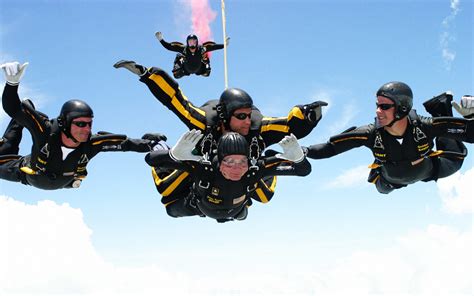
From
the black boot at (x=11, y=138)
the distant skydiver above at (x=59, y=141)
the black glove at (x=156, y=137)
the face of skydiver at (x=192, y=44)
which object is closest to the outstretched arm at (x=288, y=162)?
the black glove at (x=156, y=137)

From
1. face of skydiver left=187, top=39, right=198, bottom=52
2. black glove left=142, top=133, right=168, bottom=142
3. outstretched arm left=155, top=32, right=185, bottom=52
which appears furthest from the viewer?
outstretched arm left=155, top=32, right=185, bottom=52

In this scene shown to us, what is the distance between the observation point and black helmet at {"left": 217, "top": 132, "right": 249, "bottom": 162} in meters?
9.54

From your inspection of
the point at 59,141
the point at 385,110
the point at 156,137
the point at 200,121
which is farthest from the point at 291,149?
the point at 59,141

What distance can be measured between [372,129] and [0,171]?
7789 mm

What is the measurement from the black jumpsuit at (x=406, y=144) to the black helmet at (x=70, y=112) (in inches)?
169

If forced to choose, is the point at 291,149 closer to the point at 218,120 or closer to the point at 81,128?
the point at 218,120

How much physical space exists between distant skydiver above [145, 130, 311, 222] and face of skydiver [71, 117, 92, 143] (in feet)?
5.95

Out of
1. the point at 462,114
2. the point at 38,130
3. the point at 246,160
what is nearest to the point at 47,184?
the point at 38,130

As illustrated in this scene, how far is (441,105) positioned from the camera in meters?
11.0

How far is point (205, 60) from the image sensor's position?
1681 centimetres

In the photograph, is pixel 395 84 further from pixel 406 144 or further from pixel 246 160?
pixel 246 160

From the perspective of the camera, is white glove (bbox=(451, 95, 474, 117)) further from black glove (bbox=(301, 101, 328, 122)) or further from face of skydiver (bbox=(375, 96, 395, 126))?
black glove (bbox=(301, 101, 328, 122))

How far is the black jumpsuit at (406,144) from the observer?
10547mm

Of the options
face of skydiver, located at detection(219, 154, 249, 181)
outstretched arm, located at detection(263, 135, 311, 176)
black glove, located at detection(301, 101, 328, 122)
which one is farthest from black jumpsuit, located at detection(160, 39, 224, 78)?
face of skydiver, located at detection(219, 154, 249, 181)
